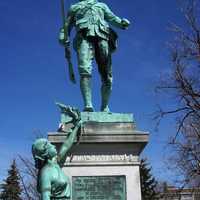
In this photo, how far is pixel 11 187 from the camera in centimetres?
3888

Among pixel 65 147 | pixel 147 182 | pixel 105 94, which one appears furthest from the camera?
pixel 147 182

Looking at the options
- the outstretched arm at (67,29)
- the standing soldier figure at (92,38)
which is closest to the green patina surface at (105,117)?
the standing soldier figure at (92,38)

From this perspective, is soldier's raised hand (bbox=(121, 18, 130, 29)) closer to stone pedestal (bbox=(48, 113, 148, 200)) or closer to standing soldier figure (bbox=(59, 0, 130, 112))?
standing soldier figure (bbox=(59, 0, 130, 112))

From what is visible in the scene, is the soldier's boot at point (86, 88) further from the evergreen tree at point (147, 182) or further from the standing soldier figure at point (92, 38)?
the evergreen tree at point (147, 182)

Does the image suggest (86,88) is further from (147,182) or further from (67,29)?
(147,182)

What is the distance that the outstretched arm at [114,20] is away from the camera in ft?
28.4

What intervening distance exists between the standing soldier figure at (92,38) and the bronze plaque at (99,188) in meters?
1.49

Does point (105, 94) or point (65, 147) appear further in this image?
point (105, 94)

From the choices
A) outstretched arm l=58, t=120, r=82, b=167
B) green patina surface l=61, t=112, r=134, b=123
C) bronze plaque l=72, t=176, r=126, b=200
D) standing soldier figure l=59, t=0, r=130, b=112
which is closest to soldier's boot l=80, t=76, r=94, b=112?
standing soldier figure l=59, t=0, r=130, b=112

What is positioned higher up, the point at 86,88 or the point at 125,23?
the point at 125,23

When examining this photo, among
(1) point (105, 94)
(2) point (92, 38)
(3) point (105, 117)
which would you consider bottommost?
(3) point (105, 117)

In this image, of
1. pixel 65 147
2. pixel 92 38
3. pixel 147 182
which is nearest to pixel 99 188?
pixel 65 147

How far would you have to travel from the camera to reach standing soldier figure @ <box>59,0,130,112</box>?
27.8ft

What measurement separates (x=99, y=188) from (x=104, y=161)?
47 centimetres
